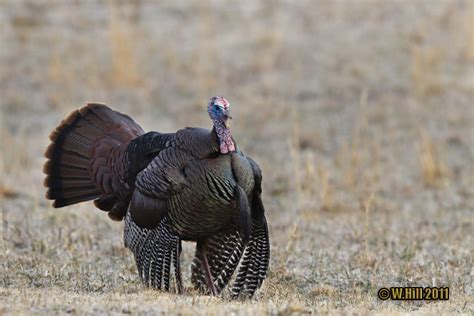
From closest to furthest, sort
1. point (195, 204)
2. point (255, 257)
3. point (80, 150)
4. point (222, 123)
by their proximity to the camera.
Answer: point (195, 204), point (222, 123), point (255, 257), point (80, 150)

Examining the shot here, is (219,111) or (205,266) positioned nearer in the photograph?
(219,111)

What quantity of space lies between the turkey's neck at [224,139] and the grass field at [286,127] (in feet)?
3.02

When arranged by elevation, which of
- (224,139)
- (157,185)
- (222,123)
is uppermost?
(222,123)

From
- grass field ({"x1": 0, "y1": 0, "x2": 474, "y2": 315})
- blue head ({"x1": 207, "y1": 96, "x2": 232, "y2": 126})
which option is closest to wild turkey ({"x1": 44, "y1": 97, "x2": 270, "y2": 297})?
blue head ({"x1": 207, "y1": 96, "x2": 232, "y2": 126})

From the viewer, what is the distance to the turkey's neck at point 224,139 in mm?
5992

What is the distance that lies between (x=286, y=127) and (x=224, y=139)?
21.1 feet

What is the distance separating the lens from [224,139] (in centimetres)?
600

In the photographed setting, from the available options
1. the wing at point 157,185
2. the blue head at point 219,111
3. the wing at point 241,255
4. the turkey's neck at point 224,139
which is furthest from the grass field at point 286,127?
the blue head at point 219,111

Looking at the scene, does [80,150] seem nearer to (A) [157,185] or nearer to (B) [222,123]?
(A) [157,185]

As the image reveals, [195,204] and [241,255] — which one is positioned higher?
[195,204]

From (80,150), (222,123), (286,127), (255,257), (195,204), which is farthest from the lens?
(286,127)

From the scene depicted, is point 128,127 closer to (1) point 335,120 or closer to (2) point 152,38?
(1) point 335,120

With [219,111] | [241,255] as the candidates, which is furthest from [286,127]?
[219,111]

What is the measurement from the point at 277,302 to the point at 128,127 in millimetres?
2270
